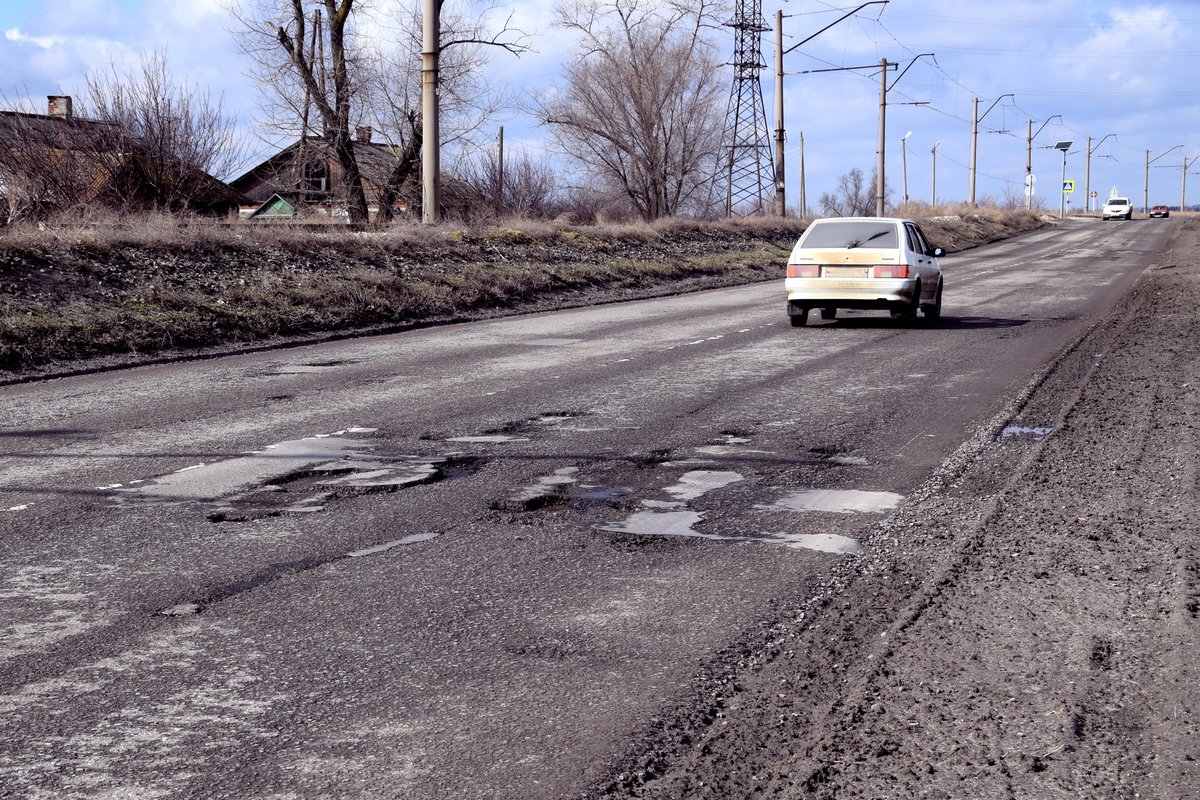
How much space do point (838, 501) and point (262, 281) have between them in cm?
1276

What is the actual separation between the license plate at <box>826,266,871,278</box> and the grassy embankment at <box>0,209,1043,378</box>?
223 inches

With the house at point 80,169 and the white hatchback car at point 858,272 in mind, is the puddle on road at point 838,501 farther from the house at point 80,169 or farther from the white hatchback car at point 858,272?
the house at point 80,169

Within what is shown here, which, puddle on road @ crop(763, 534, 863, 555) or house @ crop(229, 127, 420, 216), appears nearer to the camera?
puddle on road @ crop(763, 534, 863, 555)

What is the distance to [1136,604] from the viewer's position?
486cm

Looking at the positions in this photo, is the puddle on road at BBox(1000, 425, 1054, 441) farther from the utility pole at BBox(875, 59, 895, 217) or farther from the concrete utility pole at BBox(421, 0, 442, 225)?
the utility pole at BBox(875, 59, 895, 217)

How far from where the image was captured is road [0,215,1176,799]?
11.9ft

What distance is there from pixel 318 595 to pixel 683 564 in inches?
63.8

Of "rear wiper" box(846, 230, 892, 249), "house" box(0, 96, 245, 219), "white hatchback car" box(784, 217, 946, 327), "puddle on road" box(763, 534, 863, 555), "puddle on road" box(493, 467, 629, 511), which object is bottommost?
"puddle on road" box(763, 534, 863, 555)

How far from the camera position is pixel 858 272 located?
17.1m

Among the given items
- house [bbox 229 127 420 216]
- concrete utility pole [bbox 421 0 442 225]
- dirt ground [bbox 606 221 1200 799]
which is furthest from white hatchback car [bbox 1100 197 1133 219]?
dirt ground [bbox 606 221 1200 799]

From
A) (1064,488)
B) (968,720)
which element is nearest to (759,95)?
(1064,488)

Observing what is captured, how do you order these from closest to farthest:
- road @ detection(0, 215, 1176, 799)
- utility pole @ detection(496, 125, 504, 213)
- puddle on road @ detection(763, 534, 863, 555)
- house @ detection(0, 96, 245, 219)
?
road @ detection(0, 215, 1176, 799), puddle on road @ detection(763, 534, 863, 555), house @ detection(0, 96, 245, 219), utility pole @ detection(496, 125, 504, 213)

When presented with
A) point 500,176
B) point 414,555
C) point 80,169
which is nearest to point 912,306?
point 414,555

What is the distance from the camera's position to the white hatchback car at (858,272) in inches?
669
